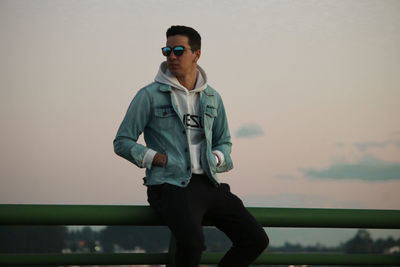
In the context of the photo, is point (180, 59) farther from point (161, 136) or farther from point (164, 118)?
point (161, 136)

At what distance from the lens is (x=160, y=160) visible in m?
3.67

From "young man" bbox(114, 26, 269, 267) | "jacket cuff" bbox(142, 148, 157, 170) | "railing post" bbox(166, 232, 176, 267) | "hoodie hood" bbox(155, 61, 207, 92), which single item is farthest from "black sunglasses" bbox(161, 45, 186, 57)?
"railing post" bbox(166, 232, 176, 267)

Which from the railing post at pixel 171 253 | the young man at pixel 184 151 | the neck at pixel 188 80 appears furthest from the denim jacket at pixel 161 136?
the railing post at pixel 171 253

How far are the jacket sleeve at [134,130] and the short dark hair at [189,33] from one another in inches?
16.4

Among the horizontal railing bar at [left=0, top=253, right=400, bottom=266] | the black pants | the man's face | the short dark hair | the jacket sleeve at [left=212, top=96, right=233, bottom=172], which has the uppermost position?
the short dark hair

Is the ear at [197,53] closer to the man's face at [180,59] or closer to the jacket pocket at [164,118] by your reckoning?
the man's face at [180,59]

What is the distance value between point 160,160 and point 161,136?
175mm

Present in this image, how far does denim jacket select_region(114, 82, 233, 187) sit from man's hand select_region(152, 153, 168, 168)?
0.02 metres

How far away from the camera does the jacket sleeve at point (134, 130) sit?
365cm

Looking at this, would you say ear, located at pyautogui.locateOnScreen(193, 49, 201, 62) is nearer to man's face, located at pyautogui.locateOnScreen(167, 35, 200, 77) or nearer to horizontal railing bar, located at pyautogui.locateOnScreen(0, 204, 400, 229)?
man's face, located at pyautogui.locateOnScreen(167, 35, 200, 77)

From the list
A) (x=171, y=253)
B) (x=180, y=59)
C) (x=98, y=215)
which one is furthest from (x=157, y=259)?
(x=180, y=59)

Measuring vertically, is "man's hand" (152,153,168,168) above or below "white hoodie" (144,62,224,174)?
below

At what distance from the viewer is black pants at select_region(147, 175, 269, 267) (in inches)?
136

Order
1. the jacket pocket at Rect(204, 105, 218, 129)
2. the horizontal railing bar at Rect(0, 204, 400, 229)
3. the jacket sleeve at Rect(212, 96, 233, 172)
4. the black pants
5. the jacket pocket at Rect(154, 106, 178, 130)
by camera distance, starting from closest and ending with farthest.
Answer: the black pants, the horizontal railing bar at Rect(0, 204, 400, 229), the jacket pocket at Rect(154, 106, 178, 130), the jacket pocket at Rect(204, 105, 218, 129), the jacket sleeve at Rect(212, 96, 233, 172)
